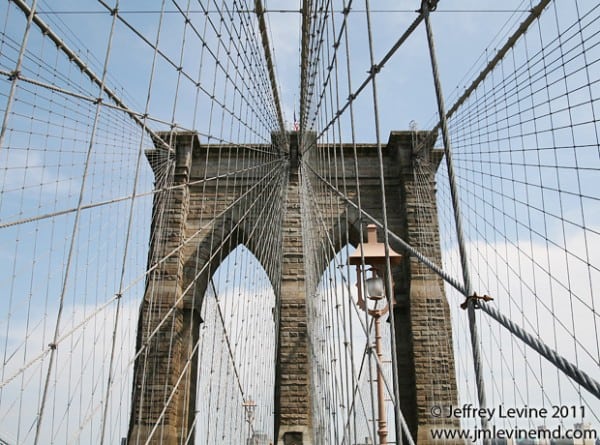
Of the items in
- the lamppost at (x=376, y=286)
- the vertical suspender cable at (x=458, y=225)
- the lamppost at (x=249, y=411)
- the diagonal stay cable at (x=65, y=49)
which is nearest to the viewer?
the vertical suspender cable at (x=458, y=225)

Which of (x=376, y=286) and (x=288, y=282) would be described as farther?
(x=288, y=282)

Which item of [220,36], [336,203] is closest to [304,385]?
[336,203]

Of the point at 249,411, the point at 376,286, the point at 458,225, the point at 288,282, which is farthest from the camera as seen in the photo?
the point at 288,282

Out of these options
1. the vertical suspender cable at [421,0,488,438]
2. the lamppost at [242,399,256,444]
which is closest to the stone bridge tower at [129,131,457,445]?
the lamppost at [242,399,256,444]

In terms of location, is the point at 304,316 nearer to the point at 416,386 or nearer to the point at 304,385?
the point at 304,385

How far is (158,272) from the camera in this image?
929 centimetres

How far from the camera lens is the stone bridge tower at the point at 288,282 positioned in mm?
9125

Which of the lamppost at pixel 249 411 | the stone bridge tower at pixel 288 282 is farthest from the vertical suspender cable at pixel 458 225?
the lamppost at pixel 249 411

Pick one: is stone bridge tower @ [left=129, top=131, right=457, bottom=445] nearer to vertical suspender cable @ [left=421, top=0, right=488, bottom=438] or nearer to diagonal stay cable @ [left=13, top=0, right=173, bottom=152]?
diagonal stay cable @ [left=13, top=0, right=173, bottom=152]

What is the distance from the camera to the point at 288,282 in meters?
10.0

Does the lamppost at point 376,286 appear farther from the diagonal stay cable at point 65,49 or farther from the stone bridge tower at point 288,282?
the stone bridge tower at point 288,282

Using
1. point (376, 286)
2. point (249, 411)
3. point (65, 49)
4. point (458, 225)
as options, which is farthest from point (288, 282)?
point (458, 225)

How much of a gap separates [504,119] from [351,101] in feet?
7.74

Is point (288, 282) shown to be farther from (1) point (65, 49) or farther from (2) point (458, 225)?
(2) point (458, 225)
